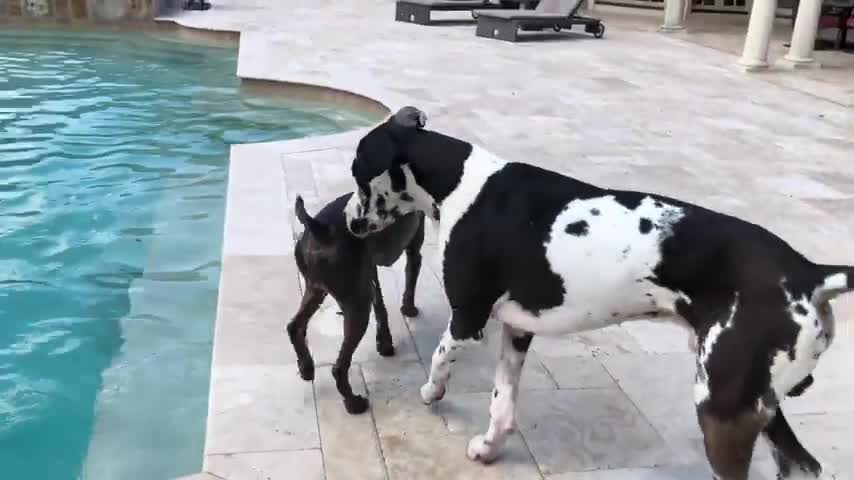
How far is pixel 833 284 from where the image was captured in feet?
7.72

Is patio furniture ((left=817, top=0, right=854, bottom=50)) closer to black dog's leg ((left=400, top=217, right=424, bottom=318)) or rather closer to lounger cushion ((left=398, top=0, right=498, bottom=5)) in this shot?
lounger cushion ((left=398, top=0, right=498, bottom=5))

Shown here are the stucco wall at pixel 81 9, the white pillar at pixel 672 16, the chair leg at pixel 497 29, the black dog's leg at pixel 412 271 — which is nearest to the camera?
the black dog's leg at pixel 412 271

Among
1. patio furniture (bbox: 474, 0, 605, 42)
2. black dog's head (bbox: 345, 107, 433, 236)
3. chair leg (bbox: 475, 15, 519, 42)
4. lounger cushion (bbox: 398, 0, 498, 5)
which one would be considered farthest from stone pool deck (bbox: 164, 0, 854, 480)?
lounger cushion (bbox: 398, 0, 498, 5)

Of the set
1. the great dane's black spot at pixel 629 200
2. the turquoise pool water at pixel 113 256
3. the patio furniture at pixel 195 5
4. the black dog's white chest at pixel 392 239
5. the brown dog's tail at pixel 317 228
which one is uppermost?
the great dane's black spot at pixel 629 200

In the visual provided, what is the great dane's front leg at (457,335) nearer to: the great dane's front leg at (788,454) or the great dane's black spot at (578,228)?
the great dane's black spot at (578,228)

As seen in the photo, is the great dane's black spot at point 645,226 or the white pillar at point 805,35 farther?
the white pillar at point 805,35

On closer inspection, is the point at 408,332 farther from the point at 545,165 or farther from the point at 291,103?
the point at 291,103

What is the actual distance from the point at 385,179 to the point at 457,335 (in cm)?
59

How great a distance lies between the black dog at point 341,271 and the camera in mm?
3201

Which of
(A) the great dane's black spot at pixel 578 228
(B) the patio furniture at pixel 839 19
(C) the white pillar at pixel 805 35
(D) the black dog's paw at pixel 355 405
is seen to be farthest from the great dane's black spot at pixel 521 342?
(B) the patio furniture at pixel 839 19

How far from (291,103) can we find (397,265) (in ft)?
18.0

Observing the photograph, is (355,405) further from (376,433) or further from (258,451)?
(258,451)

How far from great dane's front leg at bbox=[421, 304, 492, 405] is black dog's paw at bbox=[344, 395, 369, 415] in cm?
34

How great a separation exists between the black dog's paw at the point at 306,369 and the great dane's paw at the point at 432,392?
488 mm
